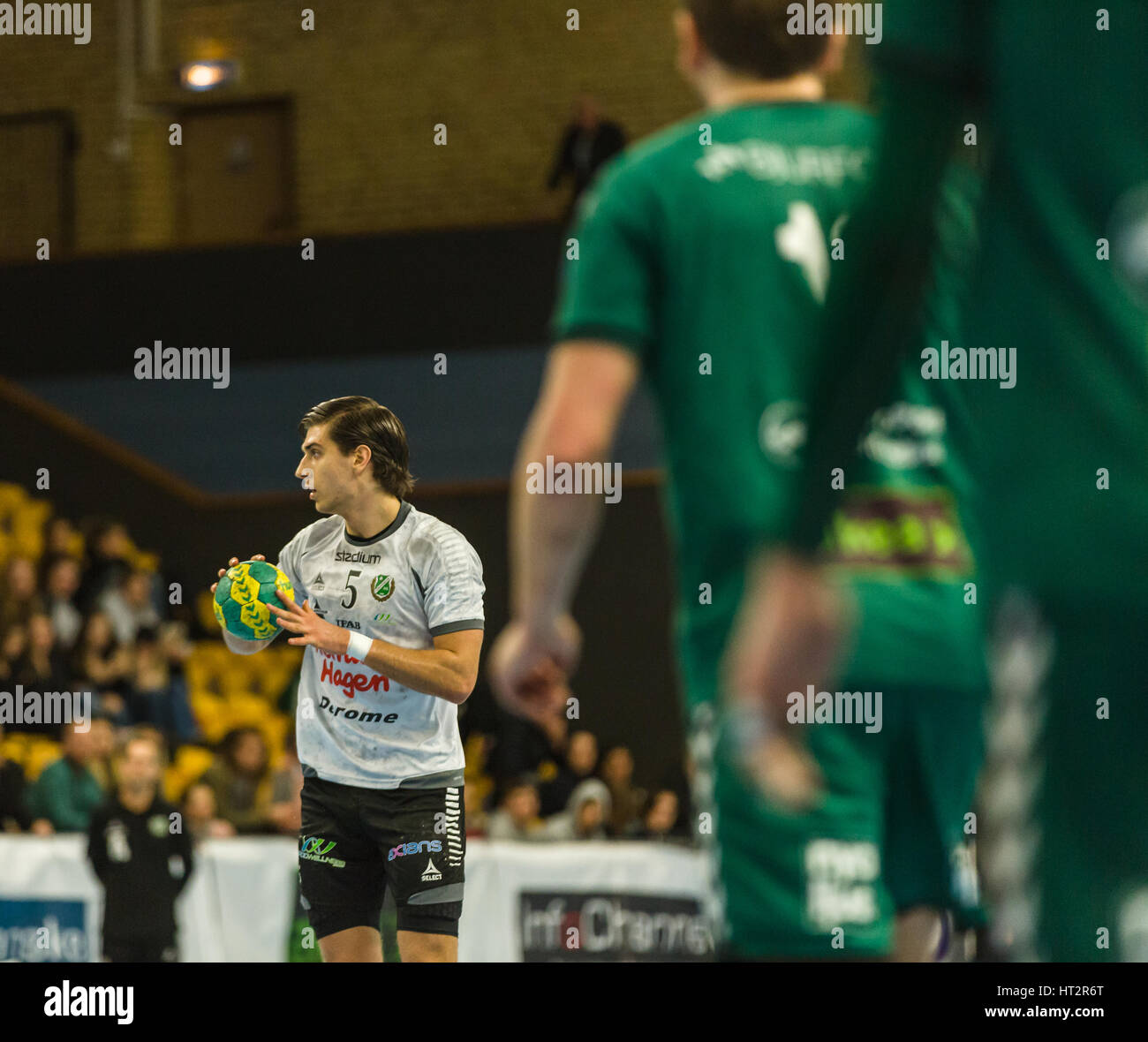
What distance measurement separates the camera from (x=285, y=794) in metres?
10.3

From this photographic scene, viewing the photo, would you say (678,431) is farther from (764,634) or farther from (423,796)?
(423,796)

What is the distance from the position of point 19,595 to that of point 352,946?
8.79 m

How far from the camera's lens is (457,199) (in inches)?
682

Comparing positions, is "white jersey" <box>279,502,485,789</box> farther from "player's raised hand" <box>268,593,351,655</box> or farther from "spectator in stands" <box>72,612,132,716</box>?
"spectator in stands" <box>72,612,132,716</box>

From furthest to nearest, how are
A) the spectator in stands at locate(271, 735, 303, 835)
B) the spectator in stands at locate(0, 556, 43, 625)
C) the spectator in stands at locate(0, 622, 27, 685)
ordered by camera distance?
the spectator in stands at locate(0, 556, 43, 625) → the spectator in stands at locate(0, 622, 27, 685) → the spectator in stands at locate(271, 735, 303, 835)

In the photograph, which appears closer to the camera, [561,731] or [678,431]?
[678,431]

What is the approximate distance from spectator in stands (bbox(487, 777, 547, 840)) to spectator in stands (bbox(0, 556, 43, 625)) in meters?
4.20

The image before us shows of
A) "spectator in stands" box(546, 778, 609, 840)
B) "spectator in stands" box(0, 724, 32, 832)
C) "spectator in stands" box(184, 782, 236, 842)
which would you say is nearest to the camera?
"spectator in stands" box(184, 782, 236, 842)

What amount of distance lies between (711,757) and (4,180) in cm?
1596

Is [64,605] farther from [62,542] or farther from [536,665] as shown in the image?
[536,665]

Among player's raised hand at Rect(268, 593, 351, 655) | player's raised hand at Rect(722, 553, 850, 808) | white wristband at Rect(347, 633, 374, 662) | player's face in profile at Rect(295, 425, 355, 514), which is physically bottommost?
player's raised hand at Rect(722, 553, 850, 808)

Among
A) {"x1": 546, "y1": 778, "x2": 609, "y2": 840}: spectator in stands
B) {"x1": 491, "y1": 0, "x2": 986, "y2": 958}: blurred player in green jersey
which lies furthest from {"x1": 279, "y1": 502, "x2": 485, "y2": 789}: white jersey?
{"x1": 546, "y1": 778, "x2": 609, "y2": 840}: spectator in stands

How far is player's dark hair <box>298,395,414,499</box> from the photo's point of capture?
461 centimetres

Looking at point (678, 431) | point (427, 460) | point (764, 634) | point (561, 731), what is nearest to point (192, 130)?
point (427, 460)
